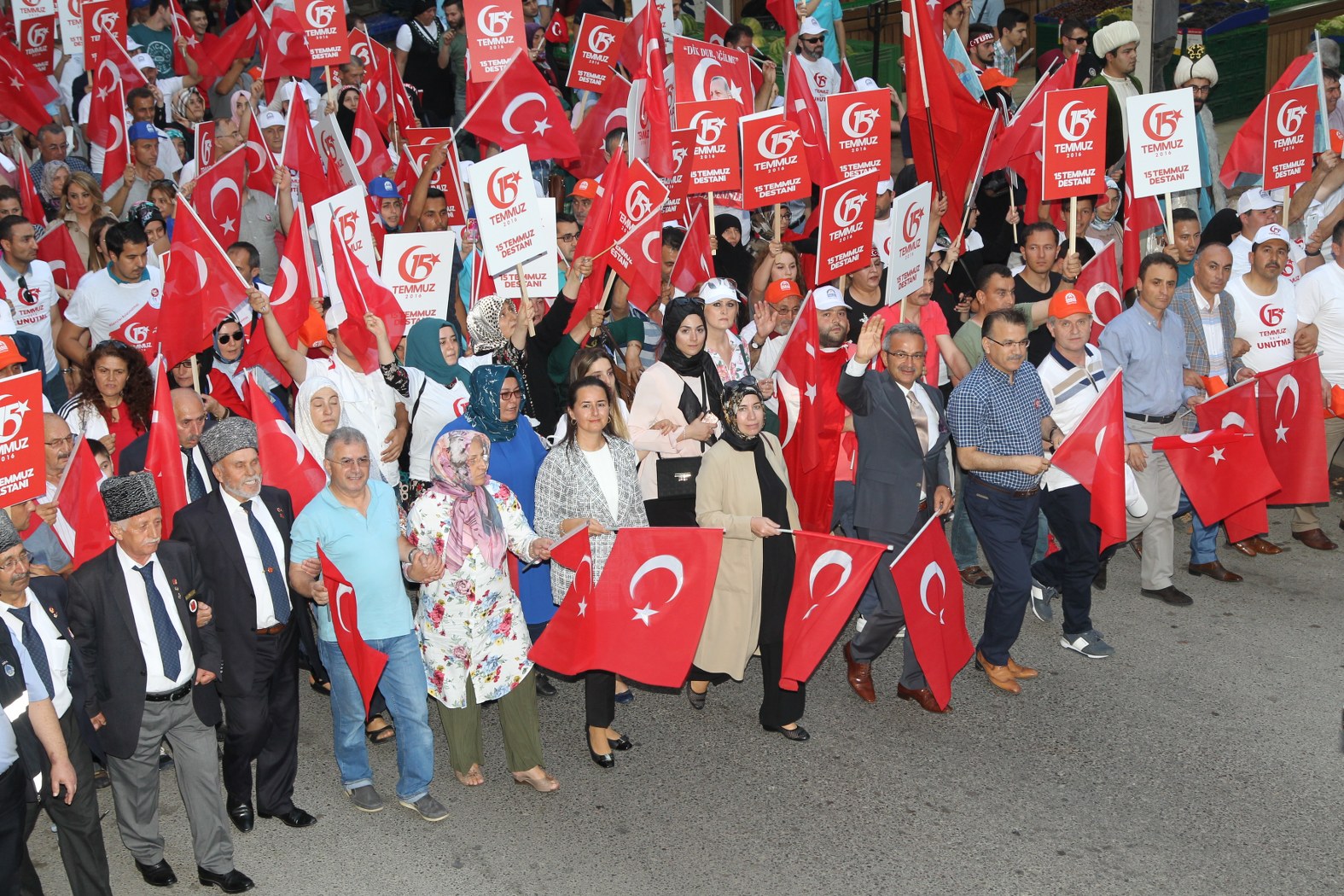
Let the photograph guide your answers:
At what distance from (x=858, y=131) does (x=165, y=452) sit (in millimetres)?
5420

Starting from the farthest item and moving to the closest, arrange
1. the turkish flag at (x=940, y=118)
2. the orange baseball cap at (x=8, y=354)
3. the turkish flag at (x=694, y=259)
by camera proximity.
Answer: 1. the turkish flag at (x=940, y=118)
2. the turkish flag at (x=694, y=259)
3. the orange baseball cap at (x=8, y=354)

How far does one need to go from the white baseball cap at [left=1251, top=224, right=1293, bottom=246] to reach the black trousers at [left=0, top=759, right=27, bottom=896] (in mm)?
7787

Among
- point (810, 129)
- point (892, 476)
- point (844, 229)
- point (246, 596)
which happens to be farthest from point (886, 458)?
point (810, 129)

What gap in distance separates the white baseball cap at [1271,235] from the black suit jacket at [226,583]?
21.4ft

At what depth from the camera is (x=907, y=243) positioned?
8828 mm

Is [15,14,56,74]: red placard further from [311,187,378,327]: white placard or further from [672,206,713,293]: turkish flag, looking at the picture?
[672,206,713,293]: turkish flag

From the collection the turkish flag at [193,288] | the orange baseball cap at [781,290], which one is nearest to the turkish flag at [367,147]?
the turkish flag at [193,288]

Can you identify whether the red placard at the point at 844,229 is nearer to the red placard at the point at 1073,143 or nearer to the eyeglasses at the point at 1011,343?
the red placard at the point at 1073,143

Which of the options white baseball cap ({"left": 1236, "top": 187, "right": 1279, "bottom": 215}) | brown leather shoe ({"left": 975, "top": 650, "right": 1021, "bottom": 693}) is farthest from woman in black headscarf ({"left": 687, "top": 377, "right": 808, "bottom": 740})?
white baseball cap ({"left": 1236, "top": 187, "right": 1279, "bottom": 215})

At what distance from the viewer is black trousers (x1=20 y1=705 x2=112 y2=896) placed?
18.0 ft

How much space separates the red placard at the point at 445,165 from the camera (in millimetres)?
11188

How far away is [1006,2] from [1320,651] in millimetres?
16154

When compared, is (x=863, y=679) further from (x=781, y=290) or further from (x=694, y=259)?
(x=694, y=259)

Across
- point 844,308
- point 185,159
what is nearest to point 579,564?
point 844,308
